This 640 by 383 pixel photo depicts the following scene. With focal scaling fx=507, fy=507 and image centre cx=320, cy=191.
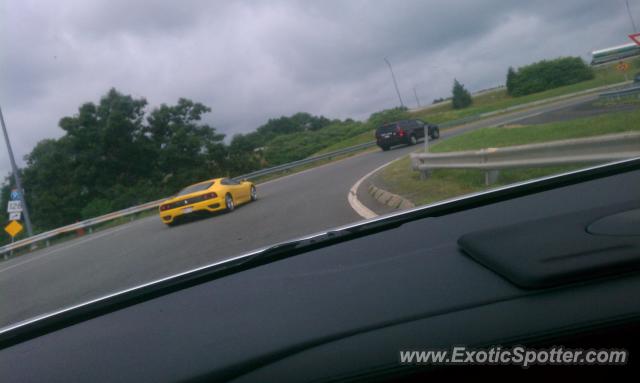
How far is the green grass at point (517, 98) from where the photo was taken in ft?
97.9

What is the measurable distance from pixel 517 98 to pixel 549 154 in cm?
3271

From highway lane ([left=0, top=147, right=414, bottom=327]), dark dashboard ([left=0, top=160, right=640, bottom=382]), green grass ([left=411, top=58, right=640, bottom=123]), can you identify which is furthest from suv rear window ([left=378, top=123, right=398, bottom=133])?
dark dashboard ([left=0, top=160, right=640, bottom=382])

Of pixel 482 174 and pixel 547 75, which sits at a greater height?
pixel 547 75

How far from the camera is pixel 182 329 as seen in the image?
7.67ft

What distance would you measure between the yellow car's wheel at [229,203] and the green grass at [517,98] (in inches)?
712

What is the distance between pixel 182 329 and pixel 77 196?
123 feet

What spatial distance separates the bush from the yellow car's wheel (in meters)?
22.0

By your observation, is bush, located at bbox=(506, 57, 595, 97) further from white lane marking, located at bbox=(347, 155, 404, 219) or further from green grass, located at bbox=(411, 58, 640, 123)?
white lane marking, located at bbox=(347, 155, 404, 219)

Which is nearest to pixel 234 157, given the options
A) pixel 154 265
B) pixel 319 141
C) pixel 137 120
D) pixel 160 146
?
pixel 160 146

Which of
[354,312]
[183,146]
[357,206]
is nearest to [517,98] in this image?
[183,146]

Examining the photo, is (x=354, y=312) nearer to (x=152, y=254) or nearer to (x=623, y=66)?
(x=152, y=254)

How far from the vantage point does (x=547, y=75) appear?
1235 inches

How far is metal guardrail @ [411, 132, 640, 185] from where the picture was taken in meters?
6.61

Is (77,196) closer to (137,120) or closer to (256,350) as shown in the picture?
(137,120)
